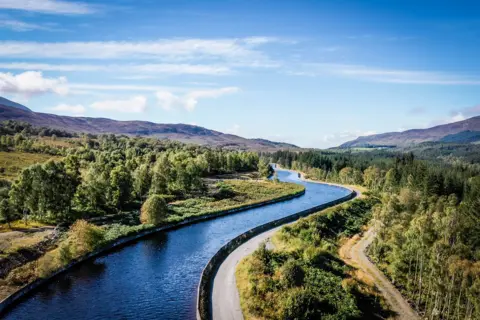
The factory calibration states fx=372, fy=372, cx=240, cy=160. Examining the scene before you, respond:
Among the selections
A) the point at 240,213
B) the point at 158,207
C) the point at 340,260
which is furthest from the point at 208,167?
the point at 340,260

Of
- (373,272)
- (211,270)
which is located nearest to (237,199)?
(211,270)

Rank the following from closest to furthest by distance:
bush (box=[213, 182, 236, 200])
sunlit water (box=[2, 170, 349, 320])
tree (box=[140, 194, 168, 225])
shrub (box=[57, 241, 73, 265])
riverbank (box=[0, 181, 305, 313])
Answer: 1. sunlit water (box=[2, 170, 349, 320])
2. riverbank (box=[0, 181, 305, 313])
3. shrub (box=[57, 241, 73, 265])
4. tree (box=[140, 194, 168, 225])
5. bush (box=[213, 182, 236, 200])

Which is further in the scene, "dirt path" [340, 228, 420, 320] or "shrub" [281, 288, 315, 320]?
"dirt path" [340, 228, 420, 320]

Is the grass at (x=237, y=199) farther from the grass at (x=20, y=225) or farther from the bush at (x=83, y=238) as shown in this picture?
the grass at (x=20, y=225)

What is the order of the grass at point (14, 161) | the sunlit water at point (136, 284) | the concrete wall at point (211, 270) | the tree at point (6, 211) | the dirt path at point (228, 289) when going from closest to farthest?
the dirt path at point (228, 289)
the concrete wall at point (211, 270)
the sunlit water at point (136, 284)
the tree at point (6, 211)
the grass at point (14, 161)

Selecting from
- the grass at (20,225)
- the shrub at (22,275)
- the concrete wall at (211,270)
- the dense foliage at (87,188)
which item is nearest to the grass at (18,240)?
the grass at (20,225)

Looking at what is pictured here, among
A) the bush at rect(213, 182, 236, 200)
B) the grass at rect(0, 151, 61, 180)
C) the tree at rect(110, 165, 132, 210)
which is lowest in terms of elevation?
the bush at rect(213, 182, 236, 200)

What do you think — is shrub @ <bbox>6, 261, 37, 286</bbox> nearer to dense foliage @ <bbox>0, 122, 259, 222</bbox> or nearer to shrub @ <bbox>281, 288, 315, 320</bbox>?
dense foliage @ <bbox>0, 122, 259, 222</bbox>

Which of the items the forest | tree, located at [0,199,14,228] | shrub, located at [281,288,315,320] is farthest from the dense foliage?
the forest
